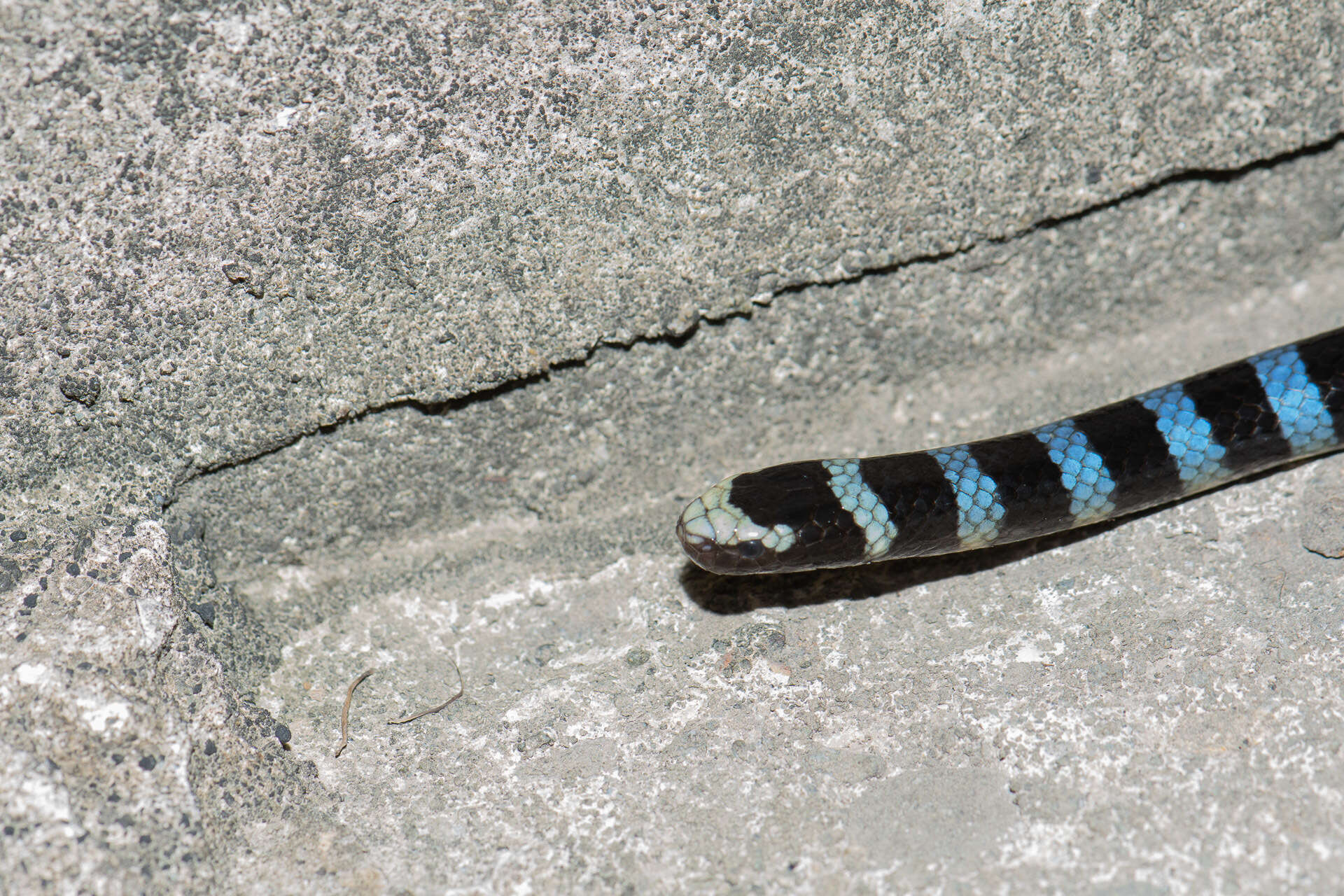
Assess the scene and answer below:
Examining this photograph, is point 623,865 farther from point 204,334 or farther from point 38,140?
point 38,140

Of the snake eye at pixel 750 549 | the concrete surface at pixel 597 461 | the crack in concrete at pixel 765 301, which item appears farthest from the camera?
the crack in concrete at pixel 765 301

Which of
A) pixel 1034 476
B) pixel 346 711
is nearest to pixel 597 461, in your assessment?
pixel 346 711

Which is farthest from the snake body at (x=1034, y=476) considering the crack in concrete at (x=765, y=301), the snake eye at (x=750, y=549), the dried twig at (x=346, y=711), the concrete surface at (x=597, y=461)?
the dried twig at (x=346, y=711)

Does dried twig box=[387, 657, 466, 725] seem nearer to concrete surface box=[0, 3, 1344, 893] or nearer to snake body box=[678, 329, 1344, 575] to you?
concrete surface box=[0, 3, 1344, 893]

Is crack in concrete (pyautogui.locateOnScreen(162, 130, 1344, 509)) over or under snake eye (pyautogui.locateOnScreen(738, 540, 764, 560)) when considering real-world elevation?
over

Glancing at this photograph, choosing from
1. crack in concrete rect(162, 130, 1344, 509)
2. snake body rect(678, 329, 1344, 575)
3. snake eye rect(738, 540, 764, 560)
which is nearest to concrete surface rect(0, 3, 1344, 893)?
crack in concrete rect(162, 130, 1344, 509)

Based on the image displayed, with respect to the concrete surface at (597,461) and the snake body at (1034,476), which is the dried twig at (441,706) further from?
the snake body at (1034,476)
